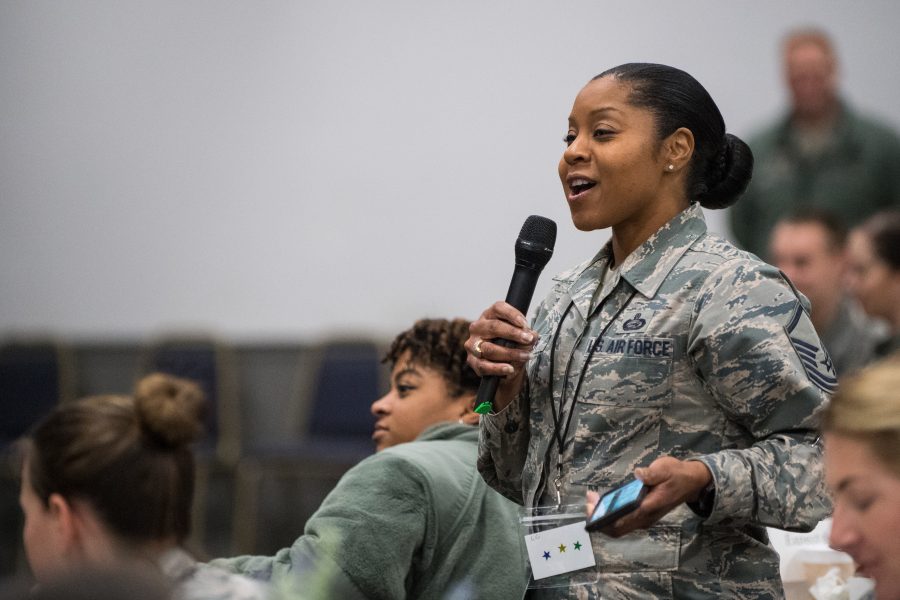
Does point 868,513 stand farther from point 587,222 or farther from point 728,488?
point 587,222

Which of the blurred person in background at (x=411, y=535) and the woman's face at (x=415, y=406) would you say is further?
the woman's face at (x=415, y=406)

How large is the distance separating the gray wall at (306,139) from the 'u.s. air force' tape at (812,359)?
11.8 ft

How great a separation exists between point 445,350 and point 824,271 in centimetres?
235

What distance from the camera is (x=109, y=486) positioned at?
175 cm

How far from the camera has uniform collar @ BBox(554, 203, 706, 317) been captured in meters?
1.69

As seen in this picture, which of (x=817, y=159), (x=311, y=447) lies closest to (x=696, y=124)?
(x=817, y=159)

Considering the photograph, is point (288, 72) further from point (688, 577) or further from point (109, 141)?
point (688, 577)

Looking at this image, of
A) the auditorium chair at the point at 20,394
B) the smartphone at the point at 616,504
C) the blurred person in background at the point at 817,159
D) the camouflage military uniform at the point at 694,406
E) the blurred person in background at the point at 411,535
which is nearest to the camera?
the smartphone at the point at 616,504

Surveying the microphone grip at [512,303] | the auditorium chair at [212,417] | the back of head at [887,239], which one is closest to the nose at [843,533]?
the microphone grip at [512,303]

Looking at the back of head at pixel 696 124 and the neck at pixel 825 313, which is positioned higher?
the back of head at pixel 696 124

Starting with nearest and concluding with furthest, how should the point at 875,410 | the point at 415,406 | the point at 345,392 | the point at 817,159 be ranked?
the point at 875,410, the point at 415,406, the point at 817,159, the point at 345,392

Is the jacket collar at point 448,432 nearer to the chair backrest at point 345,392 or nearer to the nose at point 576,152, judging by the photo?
the nose at point 576,152

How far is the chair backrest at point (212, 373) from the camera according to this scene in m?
5.64

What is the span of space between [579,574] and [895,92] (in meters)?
4.03
